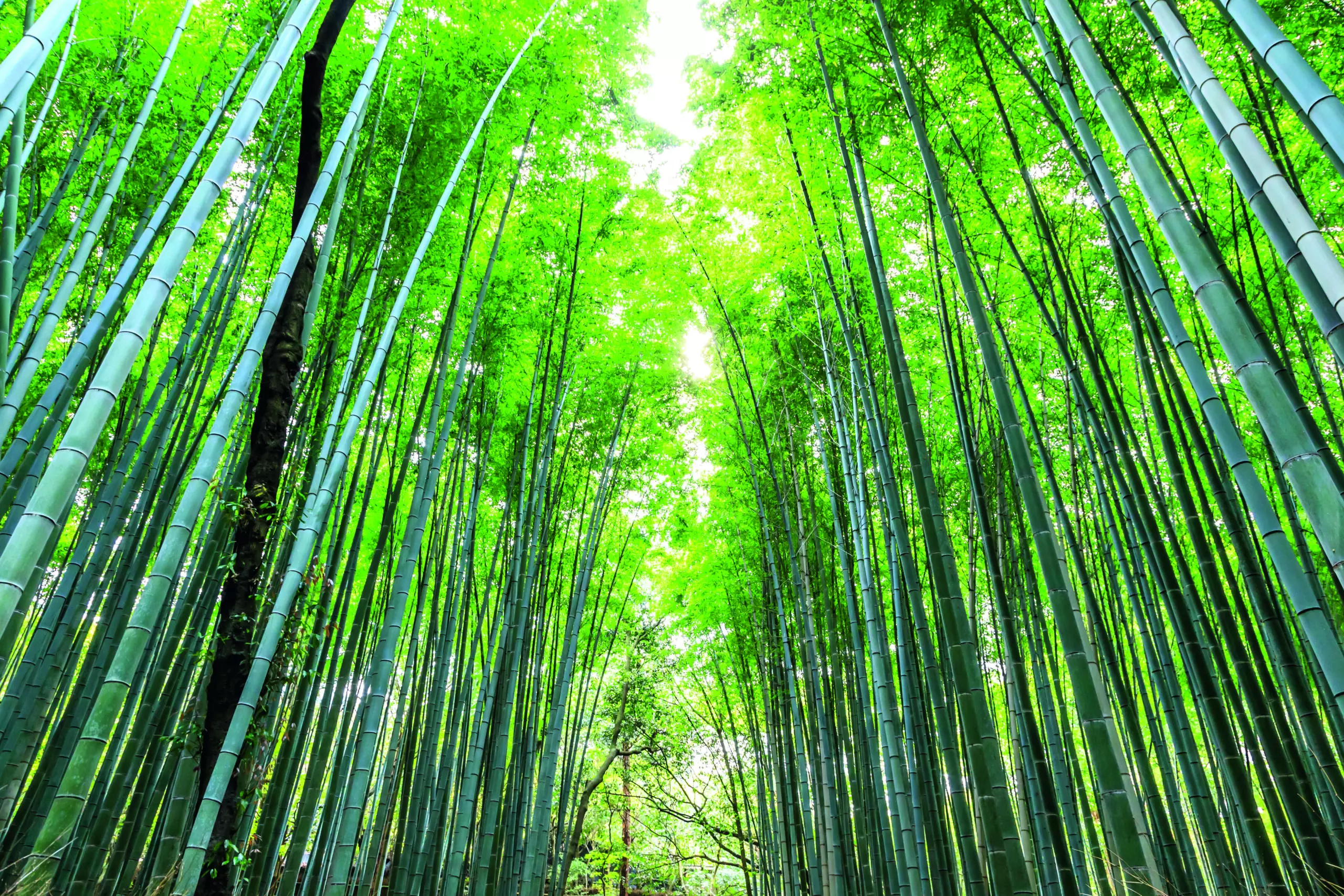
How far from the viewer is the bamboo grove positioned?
1581 millimetres

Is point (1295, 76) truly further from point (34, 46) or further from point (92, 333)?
point (92, 333)

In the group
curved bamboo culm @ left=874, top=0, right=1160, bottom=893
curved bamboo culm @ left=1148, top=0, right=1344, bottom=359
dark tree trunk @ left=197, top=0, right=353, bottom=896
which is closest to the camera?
curved bamboo culm @ left=1148, top=0, right=1344, bottom=359

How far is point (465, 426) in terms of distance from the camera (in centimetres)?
385

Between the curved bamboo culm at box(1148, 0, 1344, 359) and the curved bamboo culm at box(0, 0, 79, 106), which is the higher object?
the curved bamboo culm at box(0, 0, 79, 106)

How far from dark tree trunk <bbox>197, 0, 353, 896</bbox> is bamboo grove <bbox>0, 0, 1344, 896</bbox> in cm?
2

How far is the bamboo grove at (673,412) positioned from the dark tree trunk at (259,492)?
0.02 meters

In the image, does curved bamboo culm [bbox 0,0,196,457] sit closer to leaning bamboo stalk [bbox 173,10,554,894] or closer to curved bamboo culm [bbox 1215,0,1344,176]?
leaning bamboo stalk [bbox 173,10,554,894]

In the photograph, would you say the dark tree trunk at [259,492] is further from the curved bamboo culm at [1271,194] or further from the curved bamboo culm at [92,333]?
the curved bamboo culm at [1271,194]

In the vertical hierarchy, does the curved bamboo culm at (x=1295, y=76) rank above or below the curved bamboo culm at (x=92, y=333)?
below

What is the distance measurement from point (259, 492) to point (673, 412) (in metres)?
4.59

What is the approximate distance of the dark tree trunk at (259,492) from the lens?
1982 mm

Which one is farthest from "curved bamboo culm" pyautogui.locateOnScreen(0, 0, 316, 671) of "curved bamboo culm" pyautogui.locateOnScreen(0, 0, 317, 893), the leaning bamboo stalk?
the leaning bamboo stalk

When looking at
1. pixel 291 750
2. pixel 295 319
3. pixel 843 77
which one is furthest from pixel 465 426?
pixel 843 77

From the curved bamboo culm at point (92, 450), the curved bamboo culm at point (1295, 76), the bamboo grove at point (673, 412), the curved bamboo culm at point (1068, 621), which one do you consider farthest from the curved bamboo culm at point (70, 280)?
the curved bamboo culm at point (1295, 76)
